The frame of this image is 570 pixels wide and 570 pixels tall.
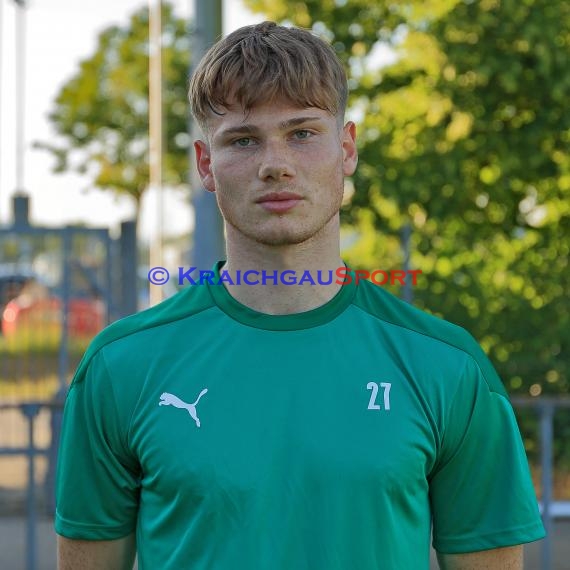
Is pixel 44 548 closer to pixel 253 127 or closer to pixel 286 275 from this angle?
pixel 286 275

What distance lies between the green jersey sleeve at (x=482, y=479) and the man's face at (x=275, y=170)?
1.42ft

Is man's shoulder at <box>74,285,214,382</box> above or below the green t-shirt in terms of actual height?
above

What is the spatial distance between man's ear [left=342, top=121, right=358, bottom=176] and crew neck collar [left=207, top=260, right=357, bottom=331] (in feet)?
0.80

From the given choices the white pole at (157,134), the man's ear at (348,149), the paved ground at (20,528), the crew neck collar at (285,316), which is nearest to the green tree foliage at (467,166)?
the paved ground at (20,528)

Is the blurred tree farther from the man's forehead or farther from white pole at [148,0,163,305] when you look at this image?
the man's forehead

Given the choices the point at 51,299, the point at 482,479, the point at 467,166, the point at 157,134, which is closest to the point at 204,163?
the point at 482,479

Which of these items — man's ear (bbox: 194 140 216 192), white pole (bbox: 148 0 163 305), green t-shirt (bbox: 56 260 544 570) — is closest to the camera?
green t-shirt (bbox: 56 260 544 570)

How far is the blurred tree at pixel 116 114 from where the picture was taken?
104ft

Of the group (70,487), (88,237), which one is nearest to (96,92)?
(88,237)

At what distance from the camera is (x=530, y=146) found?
768 cm

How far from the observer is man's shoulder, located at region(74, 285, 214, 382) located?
1.94 m

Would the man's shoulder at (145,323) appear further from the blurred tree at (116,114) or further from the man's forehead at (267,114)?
the blurred tree at (116,114)

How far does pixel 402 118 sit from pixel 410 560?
6365 millimetres

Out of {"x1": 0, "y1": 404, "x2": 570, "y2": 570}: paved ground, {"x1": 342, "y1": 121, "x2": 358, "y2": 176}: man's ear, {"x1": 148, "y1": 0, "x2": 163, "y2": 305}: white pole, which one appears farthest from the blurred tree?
{"x1": 342, "y1": 121, "x2": 358, "y2": 176}: man's ear
